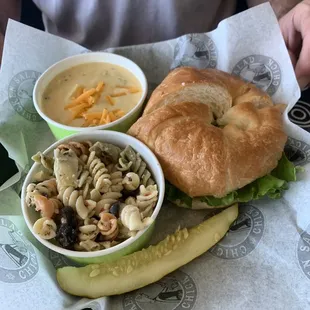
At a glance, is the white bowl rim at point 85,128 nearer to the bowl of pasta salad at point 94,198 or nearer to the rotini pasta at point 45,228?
the bowl of pasta salad at point 94,198

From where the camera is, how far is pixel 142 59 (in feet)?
6.60

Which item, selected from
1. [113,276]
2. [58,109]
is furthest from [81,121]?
[113,276]

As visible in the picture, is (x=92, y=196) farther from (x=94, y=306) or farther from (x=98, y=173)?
(x=94, y=306)

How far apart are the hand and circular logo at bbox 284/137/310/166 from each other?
0.29 m

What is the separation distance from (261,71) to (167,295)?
35.1 inches

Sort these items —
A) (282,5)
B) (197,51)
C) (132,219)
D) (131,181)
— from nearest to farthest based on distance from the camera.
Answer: (132,219)
(131,181)
(197,51)
(282,5)

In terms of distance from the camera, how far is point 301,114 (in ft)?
5.99

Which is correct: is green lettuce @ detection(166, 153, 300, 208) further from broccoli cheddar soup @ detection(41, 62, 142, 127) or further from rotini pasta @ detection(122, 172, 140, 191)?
broccoli cheddar soup @ detection(41, 62, 142, 127)

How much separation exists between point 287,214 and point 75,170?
2.12 feet

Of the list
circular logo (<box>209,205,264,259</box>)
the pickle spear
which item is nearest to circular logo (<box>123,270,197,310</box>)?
the pickle spear

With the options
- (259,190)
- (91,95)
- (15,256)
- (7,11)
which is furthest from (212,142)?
(7,11)

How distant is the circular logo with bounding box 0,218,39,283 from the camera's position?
1400 millimetres

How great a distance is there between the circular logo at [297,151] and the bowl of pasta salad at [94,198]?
0.44 meters

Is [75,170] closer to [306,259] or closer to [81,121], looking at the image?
[81,121]
